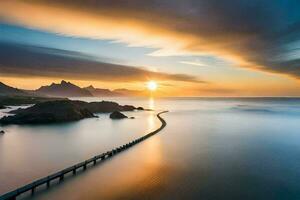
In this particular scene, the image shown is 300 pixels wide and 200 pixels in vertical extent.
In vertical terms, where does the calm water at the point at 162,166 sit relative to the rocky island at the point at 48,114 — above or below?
below

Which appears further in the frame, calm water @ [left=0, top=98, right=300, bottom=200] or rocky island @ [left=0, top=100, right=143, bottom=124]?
rocky island @ [left=0, top=100, right=143, bottom=124]

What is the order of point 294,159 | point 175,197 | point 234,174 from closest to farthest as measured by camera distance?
point 175,197
point 234,174
point 294,159

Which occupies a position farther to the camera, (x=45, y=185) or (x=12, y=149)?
(x=12, y=149)

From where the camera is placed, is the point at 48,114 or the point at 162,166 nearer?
the point at 162,166

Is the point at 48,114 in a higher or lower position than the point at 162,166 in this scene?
higher

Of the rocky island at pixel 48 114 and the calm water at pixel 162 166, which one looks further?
the rocky island at pixel 48 114

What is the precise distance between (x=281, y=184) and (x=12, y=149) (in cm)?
4436

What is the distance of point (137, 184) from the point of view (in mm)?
29547

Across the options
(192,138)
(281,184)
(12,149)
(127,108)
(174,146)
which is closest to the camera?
(281,184)

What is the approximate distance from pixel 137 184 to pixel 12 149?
3078cm

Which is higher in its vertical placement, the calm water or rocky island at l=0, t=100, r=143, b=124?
rocky island at l=0, t=100, r=143, b=124

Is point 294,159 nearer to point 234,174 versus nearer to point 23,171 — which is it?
point 234,174

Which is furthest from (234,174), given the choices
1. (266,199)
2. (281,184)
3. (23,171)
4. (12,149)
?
(12,149)

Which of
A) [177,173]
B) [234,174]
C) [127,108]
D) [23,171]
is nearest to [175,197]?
[177,173]
